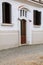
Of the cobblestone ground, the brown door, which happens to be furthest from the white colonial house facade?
the cobblestone ground

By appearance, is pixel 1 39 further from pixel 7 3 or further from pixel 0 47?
pixel 7 3

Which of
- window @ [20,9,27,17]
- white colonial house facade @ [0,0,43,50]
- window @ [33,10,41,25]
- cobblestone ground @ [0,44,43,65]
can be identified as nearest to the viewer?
cobblestone ground @ [0,44,43,65]

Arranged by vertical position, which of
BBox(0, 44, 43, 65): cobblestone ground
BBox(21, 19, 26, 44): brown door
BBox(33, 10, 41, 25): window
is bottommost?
BBox(0, 44, 43, 65): cobblestone ground

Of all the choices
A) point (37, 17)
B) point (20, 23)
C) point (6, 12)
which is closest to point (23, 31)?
point (20, 23)

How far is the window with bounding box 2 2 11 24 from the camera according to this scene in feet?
56.6

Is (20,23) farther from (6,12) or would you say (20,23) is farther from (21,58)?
(21,58)

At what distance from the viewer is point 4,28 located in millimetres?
17172

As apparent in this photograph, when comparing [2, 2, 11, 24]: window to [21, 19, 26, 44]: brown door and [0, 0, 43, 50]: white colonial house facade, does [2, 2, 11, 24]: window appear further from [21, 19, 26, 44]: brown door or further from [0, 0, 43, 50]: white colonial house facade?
[21, 19, 26, 44]: brown door

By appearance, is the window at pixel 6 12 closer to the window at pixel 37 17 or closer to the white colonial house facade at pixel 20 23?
the white colonial house facade at pixel 20 23

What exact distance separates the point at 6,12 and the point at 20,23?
280cm

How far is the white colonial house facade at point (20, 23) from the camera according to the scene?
56.5 feet

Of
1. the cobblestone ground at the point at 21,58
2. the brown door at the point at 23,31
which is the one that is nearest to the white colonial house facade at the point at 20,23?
the brown door at the point at 23,31

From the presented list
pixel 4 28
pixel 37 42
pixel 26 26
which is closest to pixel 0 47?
pixel 4 28

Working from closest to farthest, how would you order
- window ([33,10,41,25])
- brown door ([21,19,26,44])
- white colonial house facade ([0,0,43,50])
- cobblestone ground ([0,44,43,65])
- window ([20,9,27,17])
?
1. cobblestone ground ([0,44,43,65])
2. white colonial house facade ([0,0,43,50])
3. window ([20,9,27,17])
4. brown door ([21,19,26,44])
5. window ([33,10,41,25])
